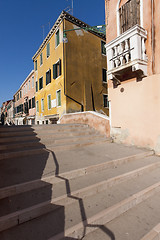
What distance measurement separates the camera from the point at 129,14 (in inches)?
227

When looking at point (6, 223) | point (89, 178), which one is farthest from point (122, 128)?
point (6, 223)

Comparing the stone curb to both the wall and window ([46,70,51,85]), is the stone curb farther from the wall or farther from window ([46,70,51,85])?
window ([46,70,51,85])

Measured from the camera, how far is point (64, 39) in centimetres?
1123

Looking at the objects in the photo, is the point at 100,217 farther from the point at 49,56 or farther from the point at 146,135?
the point at 49,56

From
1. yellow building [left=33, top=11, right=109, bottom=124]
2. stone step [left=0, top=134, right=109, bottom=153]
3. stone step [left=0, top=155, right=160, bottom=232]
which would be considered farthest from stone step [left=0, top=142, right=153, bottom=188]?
yellow building [left=33, top=11, right=109, bottom=124]

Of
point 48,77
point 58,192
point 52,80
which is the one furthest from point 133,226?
point 48,77

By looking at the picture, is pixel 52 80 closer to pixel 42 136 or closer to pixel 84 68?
pixel 84 68

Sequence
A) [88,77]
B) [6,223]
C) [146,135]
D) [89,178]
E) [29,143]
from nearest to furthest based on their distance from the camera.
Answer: [6,223]
[89,178]
[29,143]
[146,135]
[88,77]

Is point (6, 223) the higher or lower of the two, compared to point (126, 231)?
higher

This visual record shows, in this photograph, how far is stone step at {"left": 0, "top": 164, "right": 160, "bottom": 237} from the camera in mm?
1798

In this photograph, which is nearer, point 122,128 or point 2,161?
point 2,161

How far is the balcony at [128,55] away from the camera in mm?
4867

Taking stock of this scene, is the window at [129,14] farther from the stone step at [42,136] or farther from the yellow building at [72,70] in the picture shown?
the yellow building at [72,70]

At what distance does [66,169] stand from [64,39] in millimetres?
11668
